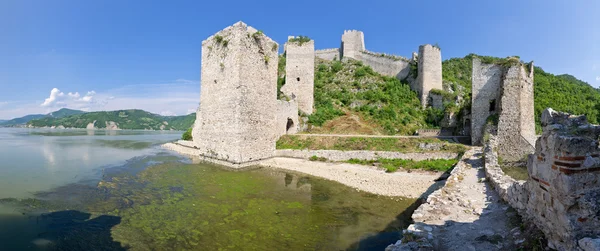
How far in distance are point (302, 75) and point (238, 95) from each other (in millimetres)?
9238

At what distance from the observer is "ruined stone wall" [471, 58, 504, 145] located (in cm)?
1439

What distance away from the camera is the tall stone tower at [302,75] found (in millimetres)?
24453

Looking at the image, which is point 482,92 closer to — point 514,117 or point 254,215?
point 514,117

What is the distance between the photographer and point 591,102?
70.4 ft

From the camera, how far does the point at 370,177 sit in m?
13.0

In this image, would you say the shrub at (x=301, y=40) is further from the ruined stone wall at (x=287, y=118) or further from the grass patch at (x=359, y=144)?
the grass patch at (x=359, y=144)

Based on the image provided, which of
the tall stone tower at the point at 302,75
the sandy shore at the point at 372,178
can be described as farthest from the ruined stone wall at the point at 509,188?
the tall stone tower at the point at 302,75

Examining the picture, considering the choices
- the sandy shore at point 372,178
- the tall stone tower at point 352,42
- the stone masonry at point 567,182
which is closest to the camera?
the stone masonry at point 567,182

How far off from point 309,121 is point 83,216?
1708cm

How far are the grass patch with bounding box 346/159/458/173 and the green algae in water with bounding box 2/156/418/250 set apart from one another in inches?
136

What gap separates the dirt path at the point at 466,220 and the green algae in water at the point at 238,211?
161cm

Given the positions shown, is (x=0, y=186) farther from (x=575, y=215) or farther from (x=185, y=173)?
(x=575, y=215)

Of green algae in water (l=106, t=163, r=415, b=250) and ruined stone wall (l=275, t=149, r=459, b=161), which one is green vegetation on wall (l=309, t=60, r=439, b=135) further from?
green algae in water (l=106, t=163, r=415, b=250)

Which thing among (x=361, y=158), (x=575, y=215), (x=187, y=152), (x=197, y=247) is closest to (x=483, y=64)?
(x=361, y=158)
